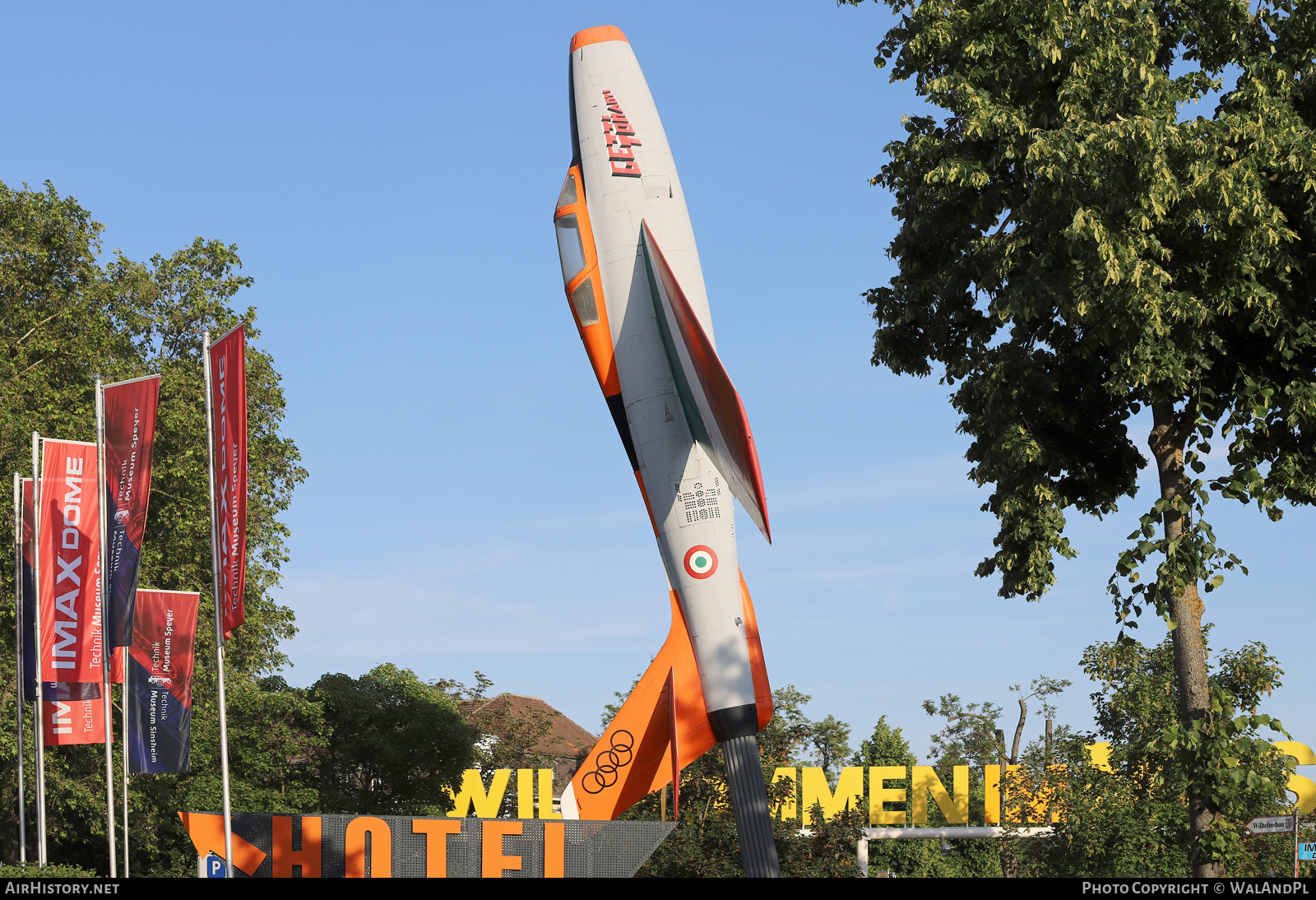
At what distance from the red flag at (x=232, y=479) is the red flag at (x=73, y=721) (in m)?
6.45

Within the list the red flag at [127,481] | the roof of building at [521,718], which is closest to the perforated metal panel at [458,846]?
the red flag at [127,481]

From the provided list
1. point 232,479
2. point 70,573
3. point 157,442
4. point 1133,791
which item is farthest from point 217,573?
point 1133,791

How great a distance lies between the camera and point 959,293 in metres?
17.5

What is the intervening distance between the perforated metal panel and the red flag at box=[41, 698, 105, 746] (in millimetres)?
2822

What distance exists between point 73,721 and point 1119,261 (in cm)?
1769

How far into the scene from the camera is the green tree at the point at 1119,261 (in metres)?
14.7

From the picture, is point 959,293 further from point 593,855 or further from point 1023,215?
point 593,855

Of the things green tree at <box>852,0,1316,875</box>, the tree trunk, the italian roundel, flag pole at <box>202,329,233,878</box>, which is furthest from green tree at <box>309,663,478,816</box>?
the tree trunk

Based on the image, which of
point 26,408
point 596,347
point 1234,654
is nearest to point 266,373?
point 26,408

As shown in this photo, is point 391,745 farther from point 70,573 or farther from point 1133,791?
point 1133,791

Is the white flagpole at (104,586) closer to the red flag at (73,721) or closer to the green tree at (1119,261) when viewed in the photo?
the red flag at (73,721)

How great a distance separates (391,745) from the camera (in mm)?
33938

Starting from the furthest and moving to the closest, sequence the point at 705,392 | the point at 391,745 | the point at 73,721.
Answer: the point at 391,745 → the point at 73,721 → the point at 705,392

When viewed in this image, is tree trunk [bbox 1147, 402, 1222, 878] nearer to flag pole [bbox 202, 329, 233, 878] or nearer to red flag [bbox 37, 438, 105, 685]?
flag pole [bbox 202, 329, 233, 878]
